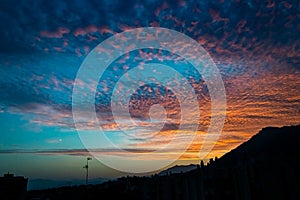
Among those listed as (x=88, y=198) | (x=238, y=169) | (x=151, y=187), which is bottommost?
(x=88, y=198)

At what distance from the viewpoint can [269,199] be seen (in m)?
6.00

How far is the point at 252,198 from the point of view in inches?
269

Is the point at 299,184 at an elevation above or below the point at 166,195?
above

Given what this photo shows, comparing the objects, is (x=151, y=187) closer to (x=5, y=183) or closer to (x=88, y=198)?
(x=88, y=198)

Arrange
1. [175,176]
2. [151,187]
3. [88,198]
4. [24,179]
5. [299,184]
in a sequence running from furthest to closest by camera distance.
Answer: [88,198]
[24,179]
[151,187]
[175,176]
[299,184]

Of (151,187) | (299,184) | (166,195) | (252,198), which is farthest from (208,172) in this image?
(151,187)

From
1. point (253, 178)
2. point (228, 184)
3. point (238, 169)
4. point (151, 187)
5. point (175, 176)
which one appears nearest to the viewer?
point (253, 178)

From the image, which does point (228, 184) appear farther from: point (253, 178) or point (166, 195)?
point (166, 195)

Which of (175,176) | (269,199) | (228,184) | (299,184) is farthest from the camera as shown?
(175,176)

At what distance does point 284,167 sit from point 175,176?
876cm

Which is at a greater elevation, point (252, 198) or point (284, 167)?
point (284, 167)

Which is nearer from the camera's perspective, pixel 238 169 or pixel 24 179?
pixel 238 169

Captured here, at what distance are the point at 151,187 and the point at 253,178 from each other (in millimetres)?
12331

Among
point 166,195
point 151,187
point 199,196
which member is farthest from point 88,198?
point 199,196
